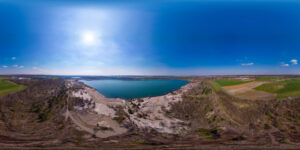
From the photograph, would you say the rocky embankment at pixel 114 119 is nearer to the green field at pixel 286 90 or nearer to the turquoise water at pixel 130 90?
the turquoise water at pixel 130 90

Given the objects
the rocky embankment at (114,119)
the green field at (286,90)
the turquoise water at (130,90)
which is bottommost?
the turquoise water at (130,90)

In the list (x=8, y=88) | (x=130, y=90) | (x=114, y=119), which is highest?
(x=8, y=88)

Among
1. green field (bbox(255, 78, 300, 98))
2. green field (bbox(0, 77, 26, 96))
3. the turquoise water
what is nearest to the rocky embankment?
the turquoise water

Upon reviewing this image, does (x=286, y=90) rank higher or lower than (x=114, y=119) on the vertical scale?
higher

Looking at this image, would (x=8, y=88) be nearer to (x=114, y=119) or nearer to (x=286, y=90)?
(x=114, y=119)

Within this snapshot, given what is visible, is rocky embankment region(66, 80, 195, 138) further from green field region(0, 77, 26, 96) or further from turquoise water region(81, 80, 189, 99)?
green field region(0, 77, 26, 96)

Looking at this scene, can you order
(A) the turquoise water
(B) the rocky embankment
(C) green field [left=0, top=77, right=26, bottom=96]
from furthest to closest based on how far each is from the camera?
(A) the turquoise water < (C) green field [left=0, top=77, right=26, bottom=96] < (B) the rocky embankment

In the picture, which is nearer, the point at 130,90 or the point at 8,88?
the point at 8,88

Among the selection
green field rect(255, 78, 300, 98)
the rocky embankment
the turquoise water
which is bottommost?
the turquoise water

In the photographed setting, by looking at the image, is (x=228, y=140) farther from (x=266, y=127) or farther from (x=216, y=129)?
(x=266, y=127)

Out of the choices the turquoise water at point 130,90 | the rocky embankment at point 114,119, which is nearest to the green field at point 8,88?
the rocky embankment at point 114,119

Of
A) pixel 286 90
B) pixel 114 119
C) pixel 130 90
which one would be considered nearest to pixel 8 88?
pixel 114 119
